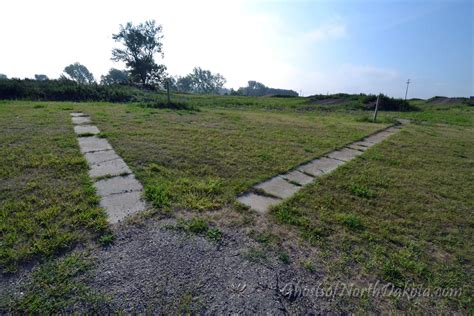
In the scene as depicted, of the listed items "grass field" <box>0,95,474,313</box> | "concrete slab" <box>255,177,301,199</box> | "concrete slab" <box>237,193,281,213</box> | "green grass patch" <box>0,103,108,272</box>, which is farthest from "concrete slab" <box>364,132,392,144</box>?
"green grass patch" <box>0,103,108,272</box>

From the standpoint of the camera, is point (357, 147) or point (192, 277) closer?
point (192, 277)

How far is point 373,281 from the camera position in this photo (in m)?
1.57

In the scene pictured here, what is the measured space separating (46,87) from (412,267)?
16525 mm

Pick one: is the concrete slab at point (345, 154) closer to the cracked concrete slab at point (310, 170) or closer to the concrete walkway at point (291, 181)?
the concrete walkway at point (291, 181)

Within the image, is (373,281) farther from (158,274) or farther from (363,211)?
(158,274)

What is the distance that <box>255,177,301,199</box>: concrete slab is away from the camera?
273cm

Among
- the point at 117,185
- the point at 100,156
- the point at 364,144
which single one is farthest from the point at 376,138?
the point at 100,156

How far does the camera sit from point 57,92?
12.2 metres

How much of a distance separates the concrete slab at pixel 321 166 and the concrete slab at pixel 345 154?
243 mm

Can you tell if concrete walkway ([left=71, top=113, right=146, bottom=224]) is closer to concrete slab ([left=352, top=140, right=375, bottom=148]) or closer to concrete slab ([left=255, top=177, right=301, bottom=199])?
concrete slab ([left=255, top=177, right=301, bottom=199])

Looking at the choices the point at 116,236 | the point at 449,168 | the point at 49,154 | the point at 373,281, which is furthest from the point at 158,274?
the point at 449,168

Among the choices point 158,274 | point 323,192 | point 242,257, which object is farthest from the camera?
point 323,192

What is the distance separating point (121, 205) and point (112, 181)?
0.59 metres

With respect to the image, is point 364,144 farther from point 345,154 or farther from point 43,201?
point 43,201
